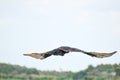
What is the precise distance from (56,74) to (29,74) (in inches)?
229

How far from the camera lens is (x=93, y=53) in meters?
19.3

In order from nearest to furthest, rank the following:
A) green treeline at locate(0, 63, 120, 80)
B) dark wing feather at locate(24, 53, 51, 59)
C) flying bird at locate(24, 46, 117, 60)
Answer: flying bird at locate(24, 46, 117, 60)
dark wing feather at locate(24, 53, 51, 59)
green treeline at locate(0, 63, 120, 80)

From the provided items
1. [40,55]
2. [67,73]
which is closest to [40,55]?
[40,55]

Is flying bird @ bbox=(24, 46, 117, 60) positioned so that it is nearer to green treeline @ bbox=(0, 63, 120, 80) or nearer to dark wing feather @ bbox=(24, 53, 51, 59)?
dark wing feather @ bbox=(24, 53, 51, 59)

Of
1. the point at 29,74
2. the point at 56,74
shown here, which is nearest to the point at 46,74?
the point at 56,74

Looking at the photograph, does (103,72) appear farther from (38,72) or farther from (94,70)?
(38,72)

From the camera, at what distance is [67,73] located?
204 ft

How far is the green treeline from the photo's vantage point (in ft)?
190

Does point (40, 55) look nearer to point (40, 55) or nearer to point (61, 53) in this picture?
point (40, 55)

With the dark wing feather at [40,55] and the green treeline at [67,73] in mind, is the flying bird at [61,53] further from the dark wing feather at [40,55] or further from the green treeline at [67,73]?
the green treeline at [67,73]

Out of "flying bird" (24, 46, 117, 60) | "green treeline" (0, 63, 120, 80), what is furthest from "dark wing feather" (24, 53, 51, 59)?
"green treeline" (0, 63, 120, 80)

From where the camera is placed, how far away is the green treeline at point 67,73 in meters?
57.9

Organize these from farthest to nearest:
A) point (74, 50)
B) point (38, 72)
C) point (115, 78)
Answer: point (38, 72) → point (115, 78) → point (74, 50)

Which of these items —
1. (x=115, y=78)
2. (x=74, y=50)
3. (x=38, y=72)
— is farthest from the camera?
(x=38, y=72)
